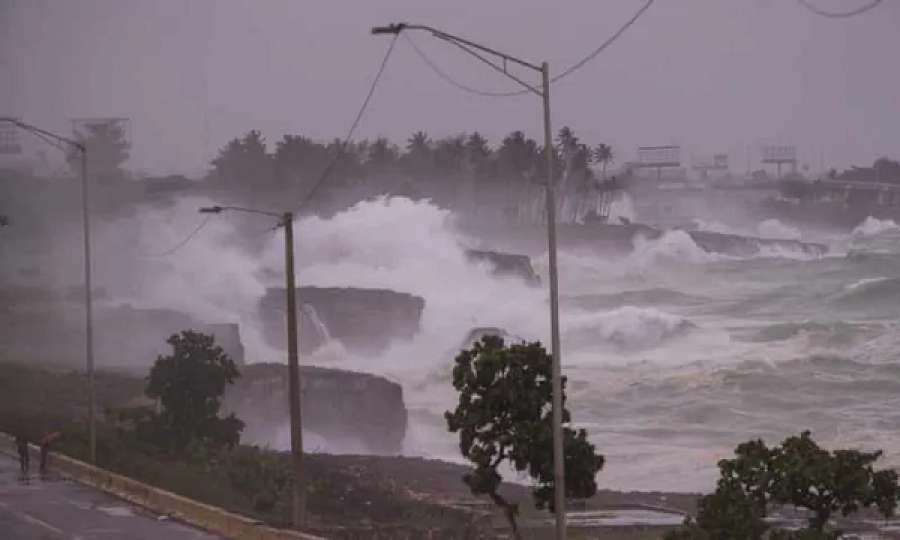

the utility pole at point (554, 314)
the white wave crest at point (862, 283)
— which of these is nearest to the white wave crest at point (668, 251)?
the white wave crest at point (862, 283)

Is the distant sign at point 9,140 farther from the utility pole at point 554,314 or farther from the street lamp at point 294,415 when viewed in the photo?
the utility pole at point 554,314

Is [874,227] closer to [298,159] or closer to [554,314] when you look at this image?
[298,159]

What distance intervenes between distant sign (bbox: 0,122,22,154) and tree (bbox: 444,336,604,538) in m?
69.4

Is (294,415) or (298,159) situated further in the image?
(298,159)

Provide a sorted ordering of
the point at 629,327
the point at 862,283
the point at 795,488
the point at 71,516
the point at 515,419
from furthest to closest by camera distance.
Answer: the point at 629,327 → the point at 862,283 → the point at 71,516 → the point at 515,419 → the point at 795,488

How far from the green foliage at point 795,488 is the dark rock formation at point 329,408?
36452mm

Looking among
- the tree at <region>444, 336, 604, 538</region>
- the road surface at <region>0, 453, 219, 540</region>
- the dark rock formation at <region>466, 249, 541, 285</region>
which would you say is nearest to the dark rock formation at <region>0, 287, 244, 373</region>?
the dark rock formation at <region>466, 249, 541, 285</region>

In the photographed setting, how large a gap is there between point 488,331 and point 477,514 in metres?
34.2

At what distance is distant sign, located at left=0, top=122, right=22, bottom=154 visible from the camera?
9181cm

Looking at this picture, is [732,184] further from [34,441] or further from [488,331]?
[34,441]

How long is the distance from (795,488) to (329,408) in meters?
39.7

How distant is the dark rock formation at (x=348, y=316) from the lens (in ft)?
254

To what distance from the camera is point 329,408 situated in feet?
198

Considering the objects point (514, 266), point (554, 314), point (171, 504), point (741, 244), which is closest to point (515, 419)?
point (554, 314)
